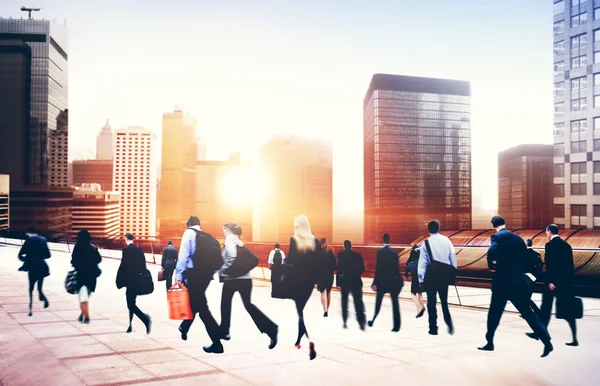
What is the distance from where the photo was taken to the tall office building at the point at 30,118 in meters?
173

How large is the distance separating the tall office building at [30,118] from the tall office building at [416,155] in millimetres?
105191

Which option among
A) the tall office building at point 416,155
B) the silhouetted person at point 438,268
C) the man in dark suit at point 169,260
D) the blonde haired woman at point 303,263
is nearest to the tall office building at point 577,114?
the man in dark suit at point 169,260

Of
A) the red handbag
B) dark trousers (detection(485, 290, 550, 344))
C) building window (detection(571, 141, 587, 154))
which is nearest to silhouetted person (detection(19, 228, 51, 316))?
the red handbag

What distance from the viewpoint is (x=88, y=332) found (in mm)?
9000

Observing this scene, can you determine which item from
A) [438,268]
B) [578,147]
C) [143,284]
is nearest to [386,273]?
[438,268]

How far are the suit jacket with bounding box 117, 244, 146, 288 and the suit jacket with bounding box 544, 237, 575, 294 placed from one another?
6.49m

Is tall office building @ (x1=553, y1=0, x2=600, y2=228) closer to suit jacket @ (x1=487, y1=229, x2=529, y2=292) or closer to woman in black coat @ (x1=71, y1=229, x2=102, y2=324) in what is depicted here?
suit jacket @ (x1=487, y1=229, x2=529, y2=292)

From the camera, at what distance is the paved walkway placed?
6.14 metres

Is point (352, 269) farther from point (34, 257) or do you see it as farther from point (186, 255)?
point (34, 257)

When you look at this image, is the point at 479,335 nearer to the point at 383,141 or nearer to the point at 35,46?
the point at 383,141

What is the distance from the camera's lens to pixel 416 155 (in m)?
167

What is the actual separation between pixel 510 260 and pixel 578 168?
76.3m

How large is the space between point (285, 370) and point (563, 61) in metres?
84.0

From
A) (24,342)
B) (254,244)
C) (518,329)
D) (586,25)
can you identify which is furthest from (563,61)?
(24,342)
